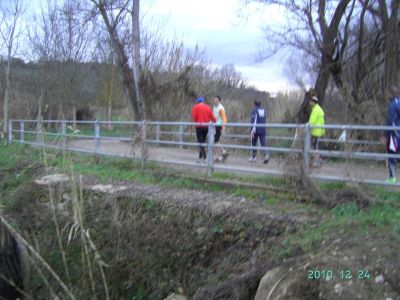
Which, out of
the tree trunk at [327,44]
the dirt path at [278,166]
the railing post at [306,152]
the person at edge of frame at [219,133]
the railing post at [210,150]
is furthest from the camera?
the tree trunk at [327,44]

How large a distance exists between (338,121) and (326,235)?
34.3 ft

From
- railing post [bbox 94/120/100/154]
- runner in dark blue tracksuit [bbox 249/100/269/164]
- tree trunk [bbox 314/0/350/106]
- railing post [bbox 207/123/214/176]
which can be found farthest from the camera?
tree trunk [bbox 314/0/350/106]

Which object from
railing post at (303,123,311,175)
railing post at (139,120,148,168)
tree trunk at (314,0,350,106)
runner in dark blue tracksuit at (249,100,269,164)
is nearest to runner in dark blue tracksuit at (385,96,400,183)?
railing post at (303,123,311,175)

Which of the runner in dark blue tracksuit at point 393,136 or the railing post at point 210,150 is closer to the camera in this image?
the runner in dark blue tracksuit at point 393,136

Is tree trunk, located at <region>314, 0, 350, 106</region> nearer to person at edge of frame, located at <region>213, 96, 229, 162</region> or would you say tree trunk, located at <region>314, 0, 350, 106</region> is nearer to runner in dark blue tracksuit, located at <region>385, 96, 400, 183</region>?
person at edge of frame, located at <region>213, 96, 229, 162</region>

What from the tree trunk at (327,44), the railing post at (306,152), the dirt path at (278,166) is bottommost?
the dirt path at (278,166)

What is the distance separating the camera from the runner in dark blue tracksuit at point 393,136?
7.52 meters

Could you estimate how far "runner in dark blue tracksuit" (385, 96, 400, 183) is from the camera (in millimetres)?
7516

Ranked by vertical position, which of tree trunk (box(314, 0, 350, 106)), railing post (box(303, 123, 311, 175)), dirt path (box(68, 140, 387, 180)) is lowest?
dirt path (box(68, 140, 387, 180))

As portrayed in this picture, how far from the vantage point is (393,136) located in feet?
24.7

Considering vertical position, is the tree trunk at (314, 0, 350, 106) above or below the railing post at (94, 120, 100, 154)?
above

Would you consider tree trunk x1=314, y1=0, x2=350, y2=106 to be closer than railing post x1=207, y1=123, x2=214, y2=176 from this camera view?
No

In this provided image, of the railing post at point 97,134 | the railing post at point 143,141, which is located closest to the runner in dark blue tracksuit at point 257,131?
the railing post at point 143,141

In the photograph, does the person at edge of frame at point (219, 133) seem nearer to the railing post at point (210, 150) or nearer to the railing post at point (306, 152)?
the railing post at point (210, 150)
